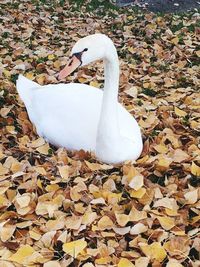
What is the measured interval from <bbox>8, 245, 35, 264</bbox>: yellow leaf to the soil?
22.3 feet

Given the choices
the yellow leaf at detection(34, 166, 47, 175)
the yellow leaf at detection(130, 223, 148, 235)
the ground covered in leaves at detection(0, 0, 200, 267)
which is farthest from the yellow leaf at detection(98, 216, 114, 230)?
the yellow leaf at detection(34, 166, 47, 175)

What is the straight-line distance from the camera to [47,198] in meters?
3.12

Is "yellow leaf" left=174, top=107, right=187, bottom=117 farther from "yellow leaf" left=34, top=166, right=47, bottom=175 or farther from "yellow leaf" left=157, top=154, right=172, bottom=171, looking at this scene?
"yellow leaf" left=34, top=166, right=47, bottom=175

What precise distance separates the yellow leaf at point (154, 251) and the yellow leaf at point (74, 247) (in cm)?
29

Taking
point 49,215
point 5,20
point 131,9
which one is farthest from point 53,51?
point 49,215

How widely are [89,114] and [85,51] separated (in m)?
0.62

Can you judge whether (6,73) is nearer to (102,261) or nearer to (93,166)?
(93,166)

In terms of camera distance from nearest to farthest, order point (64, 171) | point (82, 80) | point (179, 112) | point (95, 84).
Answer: point (64, 171), point (179, 112), point (95, 84), point (82, 80)

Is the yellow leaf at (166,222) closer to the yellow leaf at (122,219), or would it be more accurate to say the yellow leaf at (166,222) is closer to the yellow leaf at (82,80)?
the yellow leaf at (122,219)

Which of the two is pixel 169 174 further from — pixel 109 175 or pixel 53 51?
pixel 53 51

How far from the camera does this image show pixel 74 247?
2.69m

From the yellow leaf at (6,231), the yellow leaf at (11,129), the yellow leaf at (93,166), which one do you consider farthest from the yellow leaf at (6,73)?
the yellow leaf at (6,231)

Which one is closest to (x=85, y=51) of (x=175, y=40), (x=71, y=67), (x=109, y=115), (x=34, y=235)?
(x=71, y=67)

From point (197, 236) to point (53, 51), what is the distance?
3.80 meters
